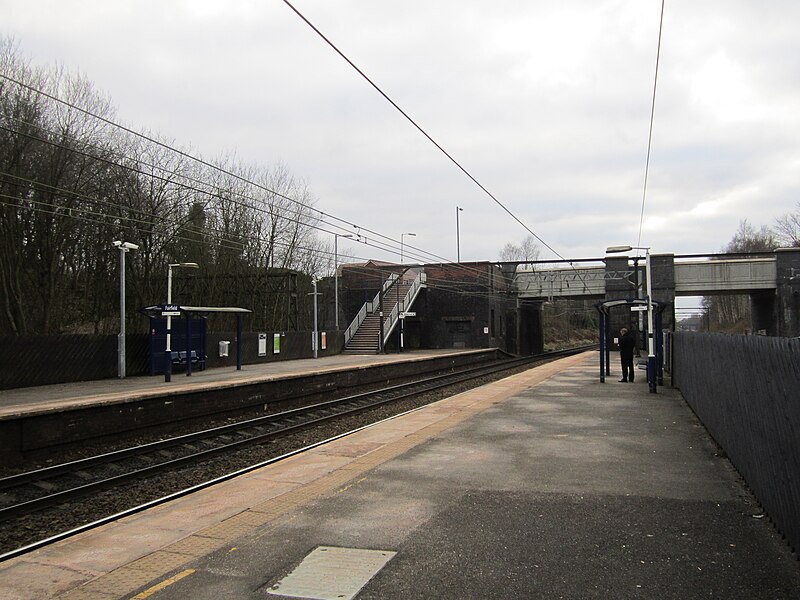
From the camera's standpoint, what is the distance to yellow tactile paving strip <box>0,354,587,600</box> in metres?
4.29

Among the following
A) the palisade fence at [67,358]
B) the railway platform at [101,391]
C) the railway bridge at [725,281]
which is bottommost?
the railway platform at [101,391]

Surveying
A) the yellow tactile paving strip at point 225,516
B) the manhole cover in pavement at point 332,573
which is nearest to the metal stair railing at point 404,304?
the yellow tactile paving strip at point 225,516

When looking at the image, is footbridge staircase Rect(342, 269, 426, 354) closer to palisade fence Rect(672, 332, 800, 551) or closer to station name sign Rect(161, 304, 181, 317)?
station name sign Rect(161, 304, 181, 317)

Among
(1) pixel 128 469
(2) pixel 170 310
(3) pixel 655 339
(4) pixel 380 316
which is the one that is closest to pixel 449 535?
(1) pixel 128 469

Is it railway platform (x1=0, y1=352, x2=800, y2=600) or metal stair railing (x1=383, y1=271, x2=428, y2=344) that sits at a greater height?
metal stair railing (x1=383, y1=271, x2=428, y2=344)

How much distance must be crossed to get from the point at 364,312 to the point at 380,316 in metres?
3.06

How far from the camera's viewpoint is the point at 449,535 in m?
4.95

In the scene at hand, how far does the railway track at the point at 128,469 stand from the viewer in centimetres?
755

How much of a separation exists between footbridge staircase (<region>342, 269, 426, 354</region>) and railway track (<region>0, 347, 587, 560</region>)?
876 inches

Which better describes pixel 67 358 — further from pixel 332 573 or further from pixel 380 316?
pixel 380 316

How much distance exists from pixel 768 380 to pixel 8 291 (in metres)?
23.3

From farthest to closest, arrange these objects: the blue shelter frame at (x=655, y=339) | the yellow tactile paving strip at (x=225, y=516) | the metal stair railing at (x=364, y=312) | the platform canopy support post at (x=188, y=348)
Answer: the metal stair railing at (x=364, y=312) < the platform canopy support post at (x=188, y=348) < the blue shelter frame at (x=655, y=339) < the yellow tactile paving strip at (x=225, y=516)

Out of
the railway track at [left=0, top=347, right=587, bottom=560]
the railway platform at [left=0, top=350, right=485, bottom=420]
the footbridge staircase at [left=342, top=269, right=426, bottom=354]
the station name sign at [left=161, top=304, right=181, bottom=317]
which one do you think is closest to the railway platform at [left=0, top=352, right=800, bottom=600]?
the railway track at [left=0, top=347, right=587, bottom=560]

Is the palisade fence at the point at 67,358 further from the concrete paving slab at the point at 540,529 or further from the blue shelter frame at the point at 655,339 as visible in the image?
the blue shelter frame at the point at 655,339
